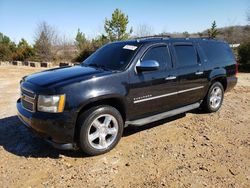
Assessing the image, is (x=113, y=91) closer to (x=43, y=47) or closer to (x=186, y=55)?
(x=186, y=55)

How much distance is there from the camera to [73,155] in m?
4.23

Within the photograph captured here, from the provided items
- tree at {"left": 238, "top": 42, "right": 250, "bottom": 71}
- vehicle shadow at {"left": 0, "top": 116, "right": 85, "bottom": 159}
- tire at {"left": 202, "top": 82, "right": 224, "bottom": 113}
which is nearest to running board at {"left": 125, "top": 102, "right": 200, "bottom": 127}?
tire at {"left": 202, "top": 82, "right": 224, "bottom": 113}

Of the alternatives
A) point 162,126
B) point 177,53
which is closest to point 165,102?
point 162,126

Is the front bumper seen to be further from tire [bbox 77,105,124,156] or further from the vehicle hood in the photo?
the vehicle hood

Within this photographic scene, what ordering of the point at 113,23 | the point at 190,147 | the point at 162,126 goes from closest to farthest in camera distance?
the point at 190,147 → the point at 162,126 → the point at 113,23

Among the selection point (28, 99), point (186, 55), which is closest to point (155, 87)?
point (186, 55)

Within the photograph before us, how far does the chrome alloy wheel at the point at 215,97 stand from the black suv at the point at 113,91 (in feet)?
1.21

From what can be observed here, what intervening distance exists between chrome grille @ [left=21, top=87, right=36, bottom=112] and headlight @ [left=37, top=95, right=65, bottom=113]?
222mm

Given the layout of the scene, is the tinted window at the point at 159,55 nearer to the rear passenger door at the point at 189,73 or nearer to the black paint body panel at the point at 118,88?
the black paint body panel at the point at 118,88

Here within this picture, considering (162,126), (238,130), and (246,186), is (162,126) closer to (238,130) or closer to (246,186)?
(238,130)

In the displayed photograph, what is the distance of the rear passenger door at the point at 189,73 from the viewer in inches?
209

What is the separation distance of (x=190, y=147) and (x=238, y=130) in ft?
4.91

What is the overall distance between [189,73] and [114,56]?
167 cm

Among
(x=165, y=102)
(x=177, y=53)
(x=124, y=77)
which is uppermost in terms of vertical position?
(x=177, y=53)
